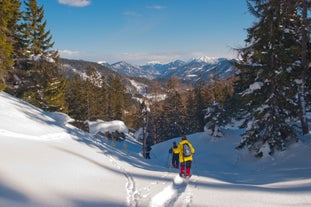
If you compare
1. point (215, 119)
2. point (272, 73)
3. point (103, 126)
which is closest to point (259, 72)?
point (272, 73)

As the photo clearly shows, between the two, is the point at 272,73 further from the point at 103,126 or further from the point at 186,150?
the point at 103,126

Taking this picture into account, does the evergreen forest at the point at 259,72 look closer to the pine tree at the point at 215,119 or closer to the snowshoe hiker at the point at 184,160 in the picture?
the pine tree at the point at 215,119

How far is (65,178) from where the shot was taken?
8492 millimetres

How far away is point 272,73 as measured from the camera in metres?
17.0

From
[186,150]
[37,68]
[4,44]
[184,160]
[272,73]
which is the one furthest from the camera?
[37,68]

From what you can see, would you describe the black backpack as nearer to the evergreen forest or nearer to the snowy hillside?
the snowy hillside

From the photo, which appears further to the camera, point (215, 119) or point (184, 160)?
point (215, 119)

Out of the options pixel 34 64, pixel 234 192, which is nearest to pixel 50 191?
pixel 234 192

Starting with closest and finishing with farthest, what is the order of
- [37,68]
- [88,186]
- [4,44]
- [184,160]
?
[88,186]
[184,160]
[4,44]
[37,68]

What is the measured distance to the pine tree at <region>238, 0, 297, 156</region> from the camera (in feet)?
54.5

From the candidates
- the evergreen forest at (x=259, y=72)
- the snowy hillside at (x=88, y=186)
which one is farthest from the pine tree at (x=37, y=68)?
the snowy hillside at (x=88, y=186)

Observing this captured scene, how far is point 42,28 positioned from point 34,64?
5.06 metres

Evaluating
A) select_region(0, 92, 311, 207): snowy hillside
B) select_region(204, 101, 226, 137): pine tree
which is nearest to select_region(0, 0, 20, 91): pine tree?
select_region(0, 92, 311, 207): snowy hillside

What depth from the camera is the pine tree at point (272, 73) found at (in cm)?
1661
